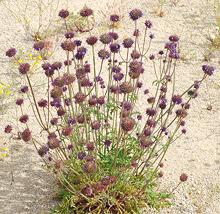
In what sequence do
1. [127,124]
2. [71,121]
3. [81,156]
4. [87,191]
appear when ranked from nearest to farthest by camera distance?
[127,124]
[87,191]
[81,156]
[71,121]

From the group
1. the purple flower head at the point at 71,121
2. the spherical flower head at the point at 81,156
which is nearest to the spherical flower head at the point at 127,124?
the spherical flower head at the point at 81,156

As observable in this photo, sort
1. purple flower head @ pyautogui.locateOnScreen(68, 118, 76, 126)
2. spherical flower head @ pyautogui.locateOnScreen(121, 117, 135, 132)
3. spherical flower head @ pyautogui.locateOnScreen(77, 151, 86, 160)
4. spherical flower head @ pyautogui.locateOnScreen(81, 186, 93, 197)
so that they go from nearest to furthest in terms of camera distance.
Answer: spherical flower head @ pyautogui.locateOnScreen(121, 117, 135, 132) → spherical flower head @ pyautogui.locateOnScreen(81, 186, 93, 197) → spherical flower head @ pyautogui.locateOnScreen(77, 151, 86, 160) → purple flower head @ pyautogui.locateOnScreen(68, 118, 76, 126)

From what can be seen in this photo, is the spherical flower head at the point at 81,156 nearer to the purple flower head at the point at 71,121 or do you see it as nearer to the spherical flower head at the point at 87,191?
the spherical flower head at the point at 87,191

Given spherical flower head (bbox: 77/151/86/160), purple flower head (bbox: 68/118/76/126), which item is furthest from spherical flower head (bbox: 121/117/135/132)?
purple flower head (bbox: 68/118/76/126)

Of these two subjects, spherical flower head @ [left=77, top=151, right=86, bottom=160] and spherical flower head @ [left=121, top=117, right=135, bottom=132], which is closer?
spherical flower head @ [left=121, top=117, right=135, bottom=132]

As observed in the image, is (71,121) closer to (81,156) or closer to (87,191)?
(81,156)

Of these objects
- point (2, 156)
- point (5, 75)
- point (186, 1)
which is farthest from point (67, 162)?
point (186, 1)

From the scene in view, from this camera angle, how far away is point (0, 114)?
19.0ft

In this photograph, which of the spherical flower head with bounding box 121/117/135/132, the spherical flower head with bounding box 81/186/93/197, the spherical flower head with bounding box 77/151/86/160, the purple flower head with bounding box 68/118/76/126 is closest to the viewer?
the spherical flower head with bounding box 121/117/135/132

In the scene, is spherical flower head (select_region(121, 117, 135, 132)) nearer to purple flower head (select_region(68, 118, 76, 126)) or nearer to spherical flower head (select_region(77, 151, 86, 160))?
spherical flower head (select_region(77, 151, 86, 160))

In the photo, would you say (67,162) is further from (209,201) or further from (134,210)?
(209,201)

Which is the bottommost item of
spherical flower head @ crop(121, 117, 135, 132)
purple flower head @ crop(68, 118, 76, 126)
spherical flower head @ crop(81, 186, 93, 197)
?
spherical flower head @ crop(81, 186, 93, 197)

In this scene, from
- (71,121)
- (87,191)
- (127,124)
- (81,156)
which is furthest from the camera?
(71,121)

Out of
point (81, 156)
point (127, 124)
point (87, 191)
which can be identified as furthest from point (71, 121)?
point (127, 124)
